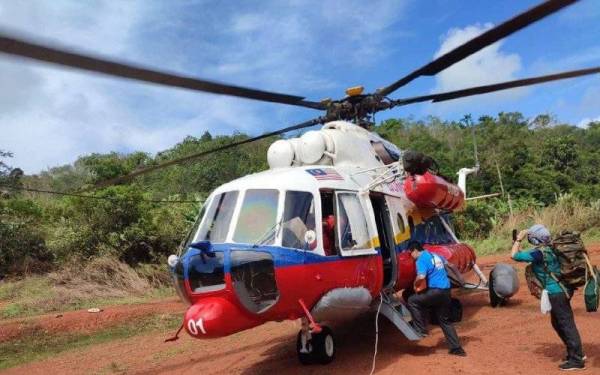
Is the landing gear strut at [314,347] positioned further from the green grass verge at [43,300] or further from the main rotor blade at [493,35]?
the green grass verge at [43,300]

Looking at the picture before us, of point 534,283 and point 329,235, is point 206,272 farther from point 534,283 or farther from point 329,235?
point 534,283

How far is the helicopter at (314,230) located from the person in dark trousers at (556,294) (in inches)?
71.8

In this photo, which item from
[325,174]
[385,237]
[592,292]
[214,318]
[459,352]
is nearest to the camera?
[214,318]

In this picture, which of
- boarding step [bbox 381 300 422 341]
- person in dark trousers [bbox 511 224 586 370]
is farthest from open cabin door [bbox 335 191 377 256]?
person in dark trousers [bbox 511 224 586 370]

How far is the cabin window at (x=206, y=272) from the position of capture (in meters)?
5.72

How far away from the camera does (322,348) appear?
22.4ft

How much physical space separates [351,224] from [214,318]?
2.22m

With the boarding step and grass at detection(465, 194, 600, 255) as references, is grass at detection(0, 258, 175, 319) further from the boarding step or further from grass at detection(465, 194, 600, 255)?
grass at detection(465, 194, 600, 255)

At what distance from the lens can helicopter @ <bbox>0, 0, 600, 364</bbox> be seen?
5.70 metres

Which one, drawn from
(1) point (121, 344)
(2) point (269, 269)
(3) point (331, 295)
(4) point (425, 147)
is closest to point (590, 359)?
(3) point (331, 295)

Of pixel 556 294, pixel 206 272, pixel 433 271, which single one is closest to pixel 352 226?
pixel 433 271

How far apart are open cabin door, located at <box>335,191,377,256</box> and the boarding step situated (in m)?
0.89

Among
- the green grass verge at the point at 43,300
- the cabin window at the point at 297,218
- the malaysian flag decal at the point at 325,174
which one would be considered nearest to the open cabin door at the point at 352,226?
the malaysian flag decal at the point at 325,174

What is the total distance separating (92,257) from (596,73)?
52.9 feet
